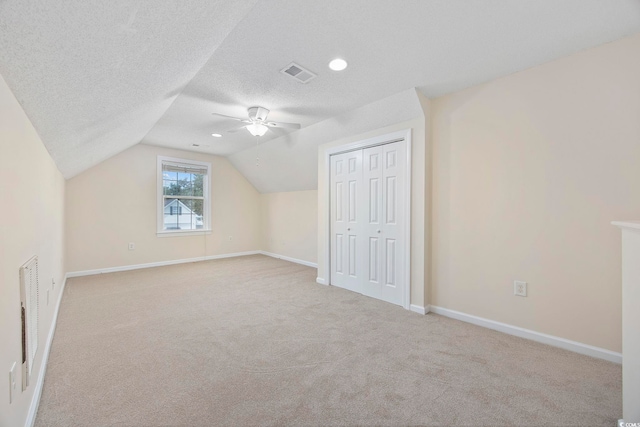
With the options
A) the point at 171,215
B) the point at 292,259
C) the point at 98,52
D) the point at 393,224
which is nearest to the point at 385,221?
the point at 393,224

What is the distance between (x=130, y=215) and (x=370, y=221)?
469 cm

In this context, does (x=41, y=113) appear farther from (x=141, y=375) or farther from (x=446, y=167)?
(x=446, y=167)

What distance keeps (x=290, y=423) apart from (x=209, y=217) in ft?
17.7

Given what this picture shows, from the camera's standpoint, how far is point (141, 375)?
6.31ft

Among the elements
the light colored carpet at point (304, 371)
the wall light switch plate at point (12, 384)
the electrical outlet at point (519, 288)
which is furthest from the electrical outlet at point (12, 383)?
the electrical outlet at point (519, 288)

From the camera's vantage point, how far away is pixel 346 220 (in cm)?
394

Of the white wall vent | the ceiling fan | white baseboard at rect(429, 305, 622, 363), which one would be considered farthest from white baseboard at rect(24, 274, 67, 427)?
white baseboard at rect(429, 305, 622, 363)

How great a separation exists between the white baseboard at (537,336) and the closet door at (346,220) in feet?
4.02

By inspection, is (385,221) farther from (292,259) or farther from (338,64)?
(292,259)

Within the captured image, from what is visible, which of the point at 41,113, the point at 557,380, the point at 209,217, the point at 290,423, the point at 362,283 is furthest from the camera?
the point at 209,217

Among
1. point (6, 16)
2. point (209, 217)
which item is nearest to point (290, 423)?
point (6, 16)

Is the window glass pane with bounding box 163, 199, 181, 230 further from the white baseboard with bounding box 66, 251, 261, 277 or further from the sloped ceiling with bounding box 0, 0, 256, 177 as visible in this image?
Answer: the sloped ceiling with bounding box 0, 0, 256, 177

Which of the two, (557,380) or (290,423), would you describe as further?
(557,380)

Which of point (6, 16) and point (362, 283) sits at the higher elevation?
point (6, 16)
